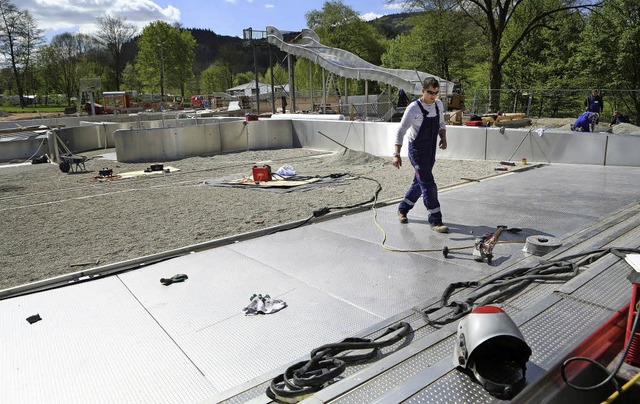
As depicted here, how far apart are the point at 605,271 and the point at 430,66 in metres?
49.2

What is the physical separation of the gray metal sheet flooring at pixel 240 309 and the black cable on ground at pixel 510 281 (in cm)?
19

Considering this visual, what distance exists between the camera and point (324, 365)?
3150 millimetres

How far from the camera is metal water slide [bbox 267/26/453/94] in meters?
28.4

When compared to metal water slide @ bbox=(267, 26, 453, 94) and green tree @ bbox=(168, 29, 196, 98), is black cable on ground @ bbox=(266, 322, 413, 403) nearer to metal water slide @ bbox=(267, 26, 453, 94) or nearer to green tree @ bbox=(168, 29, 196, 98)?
metal water slide @ bbox=(267, 26, 453, 94)

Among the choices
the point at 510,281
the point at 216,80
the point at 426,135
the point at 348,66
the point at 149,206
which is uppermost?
the point at 216,80

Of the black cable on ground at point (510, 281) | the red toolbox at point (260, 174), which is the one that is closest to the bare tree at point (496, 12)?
the red toolbox at point (260, 174)

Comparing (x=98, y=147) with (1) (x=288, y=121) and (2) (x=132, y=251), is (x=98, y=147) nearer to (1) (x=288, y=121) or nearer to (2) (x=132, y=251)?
(1) (x=288, y=121)

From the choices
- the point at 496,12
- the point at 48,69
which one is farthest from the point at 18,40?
the point at 496,12

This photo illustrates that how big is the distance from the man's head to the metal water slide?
2194 cm

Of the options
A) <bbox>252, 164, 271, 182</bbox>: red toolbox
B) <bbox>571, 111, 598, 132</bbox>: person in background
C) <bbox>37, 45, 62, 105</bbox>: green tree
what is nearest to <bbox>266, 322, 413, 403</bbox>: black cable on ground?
<bbox>252, 164, 271, 182</bbox>: red toolbox

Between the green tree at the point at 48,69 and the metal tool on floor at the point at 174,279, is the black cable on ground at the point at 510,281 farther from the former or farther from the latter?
the green tree at the point at 48,69

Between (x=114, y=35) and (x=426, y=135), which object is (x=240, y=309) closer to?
(x=426, y=135)

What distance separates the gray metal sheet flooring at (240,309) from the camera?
329 centimetres

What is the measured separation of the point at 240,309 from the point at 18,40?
2706 inches
